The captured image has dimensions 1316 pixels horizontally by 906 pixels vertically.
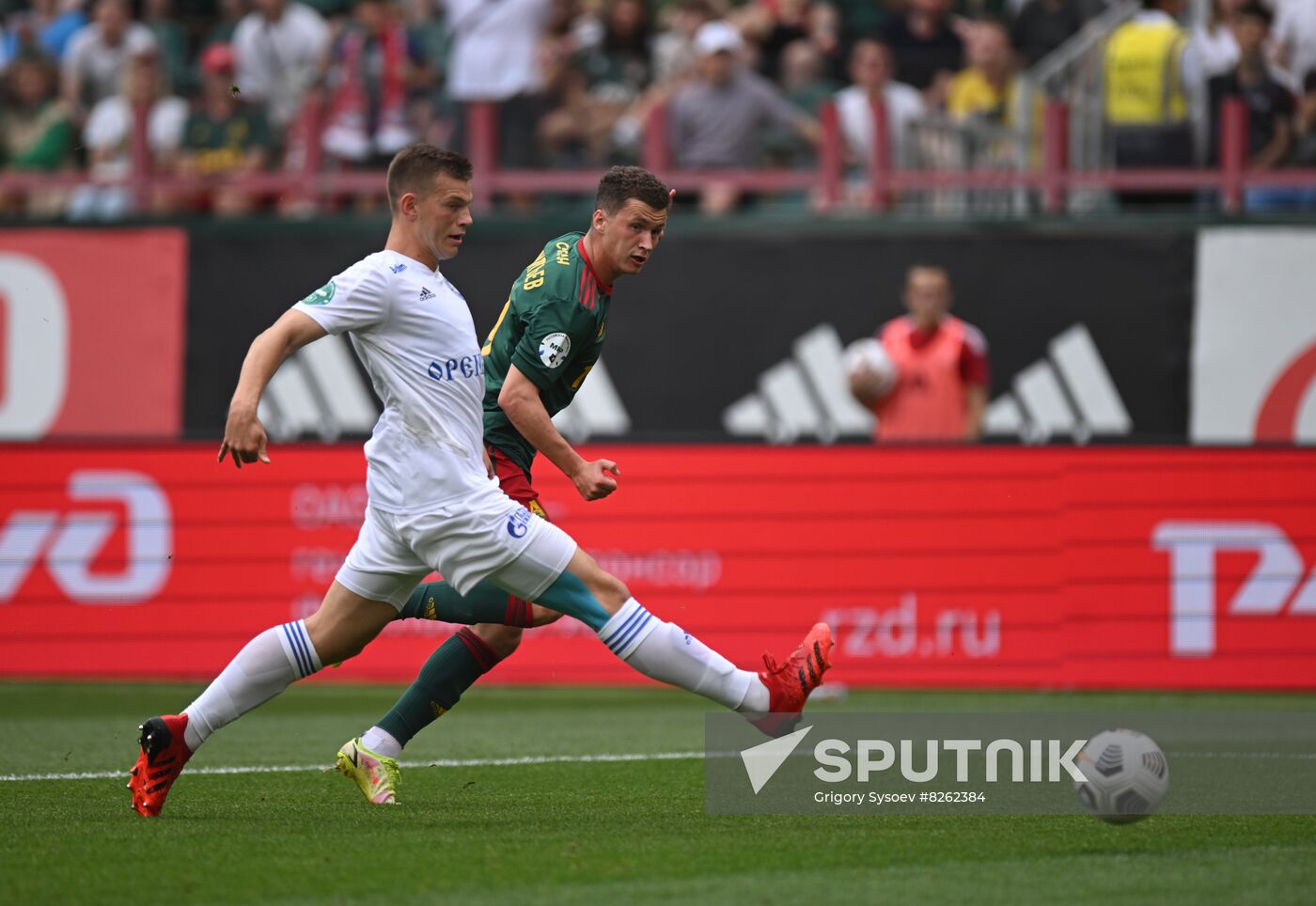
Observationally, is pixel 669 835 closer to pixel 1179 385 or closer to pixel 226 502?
pixel 226 502

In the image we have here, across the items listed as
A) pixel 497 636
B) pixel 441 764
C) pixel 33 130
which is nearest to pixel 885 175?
pixel 33 130

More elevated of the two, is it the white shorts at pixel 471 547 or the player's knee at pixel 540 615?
the white shorts at pixel 471 547

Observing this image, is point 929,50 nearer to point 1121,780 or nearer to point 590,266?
point 590,266

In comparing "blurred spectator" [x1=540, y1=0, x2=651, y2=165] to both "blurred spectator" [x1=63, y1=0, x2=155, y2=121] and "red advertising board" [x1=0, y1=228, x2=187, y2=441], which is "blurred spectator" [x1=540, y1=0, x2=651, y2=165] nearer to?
"red advertising board" [x1=0, y1=228, x2=187, y2=441]

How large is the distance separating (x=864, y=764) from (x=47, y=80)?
38.7 ft

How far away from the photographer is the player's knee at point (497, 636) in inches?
280

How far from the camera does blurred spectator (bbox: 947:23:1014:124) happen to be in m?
15.0

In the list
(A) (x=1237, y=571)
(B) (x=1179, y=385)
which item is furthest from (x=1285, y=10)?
(A) (x=1237, y=571)

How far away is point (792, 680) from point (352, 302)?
1.91 meters

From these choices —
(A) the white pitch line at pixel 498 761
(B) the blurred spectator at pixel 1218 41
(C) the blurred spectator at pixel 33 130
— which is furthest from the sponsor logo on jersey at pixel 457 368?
(C) the blurred spectator at pixel 33 130

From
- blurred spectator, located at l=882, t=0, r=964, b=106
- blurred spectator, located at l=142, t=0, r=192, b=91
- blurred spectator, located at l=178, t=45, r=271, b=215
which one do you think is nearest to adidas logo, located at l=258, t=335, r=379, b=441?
blurred spectator, located at l=178, t=45, r=271, b=215

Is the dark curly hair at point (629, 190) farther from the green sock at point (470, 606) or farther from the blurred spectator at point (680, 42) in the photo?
the blurred spectator at point (680, 42)

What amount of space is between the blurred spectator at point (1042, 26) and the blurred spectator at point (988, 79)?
28 centimetres

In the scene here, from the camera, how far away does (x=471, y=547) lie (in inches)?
244
